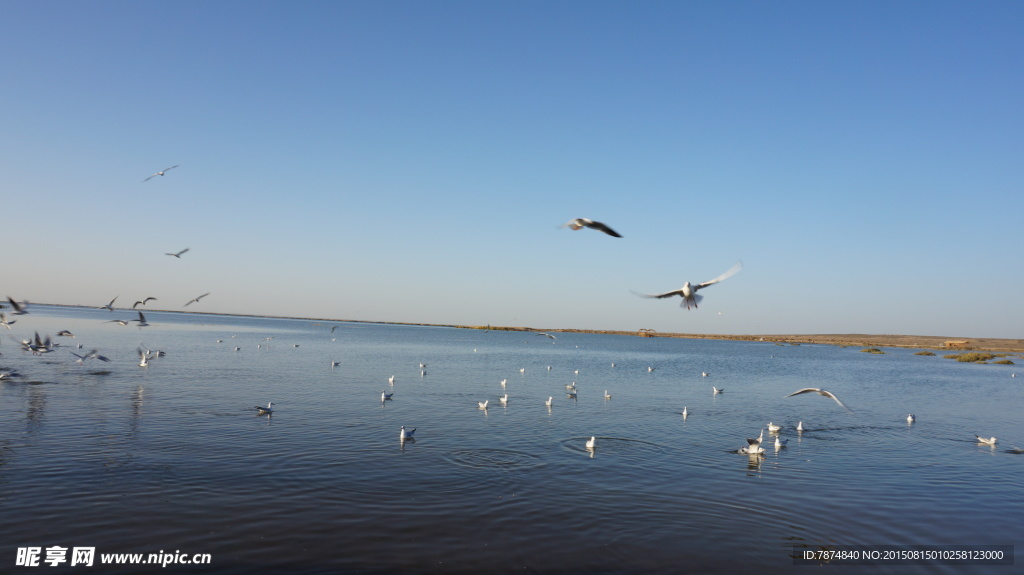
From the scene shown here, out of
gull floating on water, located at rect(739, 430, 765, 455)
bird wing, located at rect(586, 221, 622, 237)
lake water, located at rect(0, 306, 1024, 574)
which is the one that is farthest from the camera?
gull floating on water, located at rect(739, 430, 765, 455)

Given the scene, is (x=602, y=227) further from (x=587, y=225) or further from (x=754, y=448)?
(x=754, y=448)

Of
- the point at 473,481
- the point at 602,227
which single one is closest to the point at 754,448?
the point at 473,481

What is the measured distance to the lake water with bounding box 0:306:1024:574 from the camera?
1059 centimetres

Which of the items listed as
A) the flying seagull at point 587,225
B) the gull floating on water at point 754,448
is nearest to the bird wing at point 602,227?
the flying seagull at point 587,225

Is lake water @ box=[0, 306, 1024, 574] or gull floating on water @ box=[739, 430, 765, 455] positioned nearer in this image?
lake water @ box=[0, 306, 1024, 574]

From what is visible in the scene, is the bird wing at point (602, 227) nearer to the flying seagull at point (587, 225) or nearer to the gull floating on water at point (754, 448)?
the flying seagull at point (587, 225)

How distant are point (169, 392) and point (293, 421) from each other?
9954 millimetres

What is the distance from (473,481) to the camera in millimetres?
14930

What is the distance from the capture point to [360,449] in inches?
708

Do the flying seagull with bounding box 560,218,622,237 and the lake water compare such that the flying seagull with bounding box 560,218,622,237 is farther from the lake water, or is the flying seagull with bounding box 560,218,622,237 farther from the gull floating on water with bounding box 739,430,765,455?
the gull floating on water with bounding box 739,430,765,455

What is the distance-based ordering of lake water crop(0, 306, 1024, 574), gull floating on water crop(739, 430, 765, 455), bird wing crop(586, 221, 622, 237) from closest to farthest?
bird wing crop(586, 221, 622, 237) → lake water crop(0, 306, 1024, 574) → gull floating on water crop(739, 430, 765, 455)

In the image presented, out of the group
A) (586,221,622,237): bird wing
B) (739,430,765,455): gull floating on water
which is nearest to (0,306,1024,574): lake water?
(739,430,765,455): gull floating on water

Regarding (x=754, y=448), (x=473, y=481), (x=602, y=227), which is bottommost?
(x=473, y=481)

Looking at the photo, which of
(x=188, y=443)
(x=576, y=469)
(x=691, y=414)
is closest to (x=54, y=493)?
(x=188, y=443)
